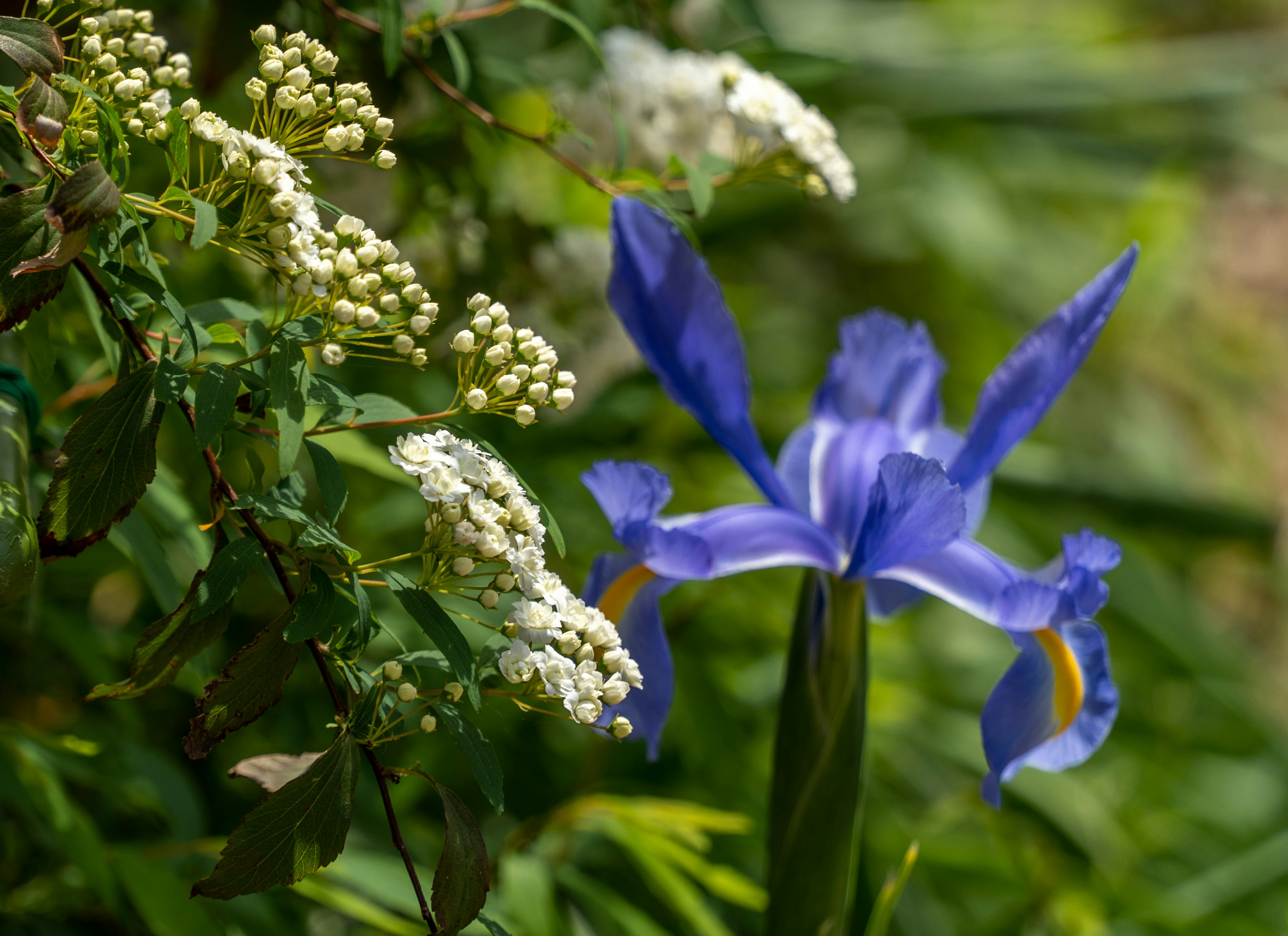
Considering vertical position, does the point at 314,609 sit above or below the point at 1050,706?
above

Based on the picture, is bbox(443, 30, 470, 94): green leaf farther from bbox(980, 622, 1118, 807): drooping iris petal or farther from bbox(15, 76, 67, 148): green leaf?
bbox(980, 622, 1118, 807): drooping iris petal

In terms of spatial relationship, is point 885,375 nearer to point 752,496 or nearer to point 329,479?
point 329,479

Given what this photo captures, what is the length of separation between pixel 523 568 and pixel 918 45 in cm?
160

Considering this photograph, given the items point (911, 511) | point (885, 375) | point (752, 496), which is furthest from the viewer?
point (752, 496)

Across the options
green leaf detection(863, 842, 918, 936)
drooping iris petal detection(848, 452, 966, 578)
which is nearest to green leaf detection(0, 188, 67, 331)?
drooping iris petal detection(848, 452, 966, 578)

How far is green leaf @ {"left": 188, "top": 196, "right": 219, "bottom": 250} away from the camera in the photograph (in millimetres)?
274

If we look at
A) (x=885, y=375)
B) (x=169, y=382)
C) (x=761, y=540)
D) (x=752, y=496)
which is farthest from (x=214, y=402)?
(x=752, y=496)

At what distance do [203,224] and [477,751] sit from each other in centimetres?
15

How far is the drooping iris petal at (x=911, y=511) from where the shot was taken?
0.39m

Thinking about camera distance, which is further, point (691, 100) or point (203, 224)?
point (691, 100)

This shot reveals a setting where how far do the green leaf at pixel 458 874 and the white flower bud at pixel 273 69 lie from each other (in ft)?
0.64

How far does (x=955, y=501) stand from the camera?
15.5 inches

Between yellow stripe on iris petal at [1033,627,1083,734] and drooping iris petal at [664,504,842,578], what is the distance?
9 centimetres

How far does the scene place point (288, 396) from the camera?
291mm
